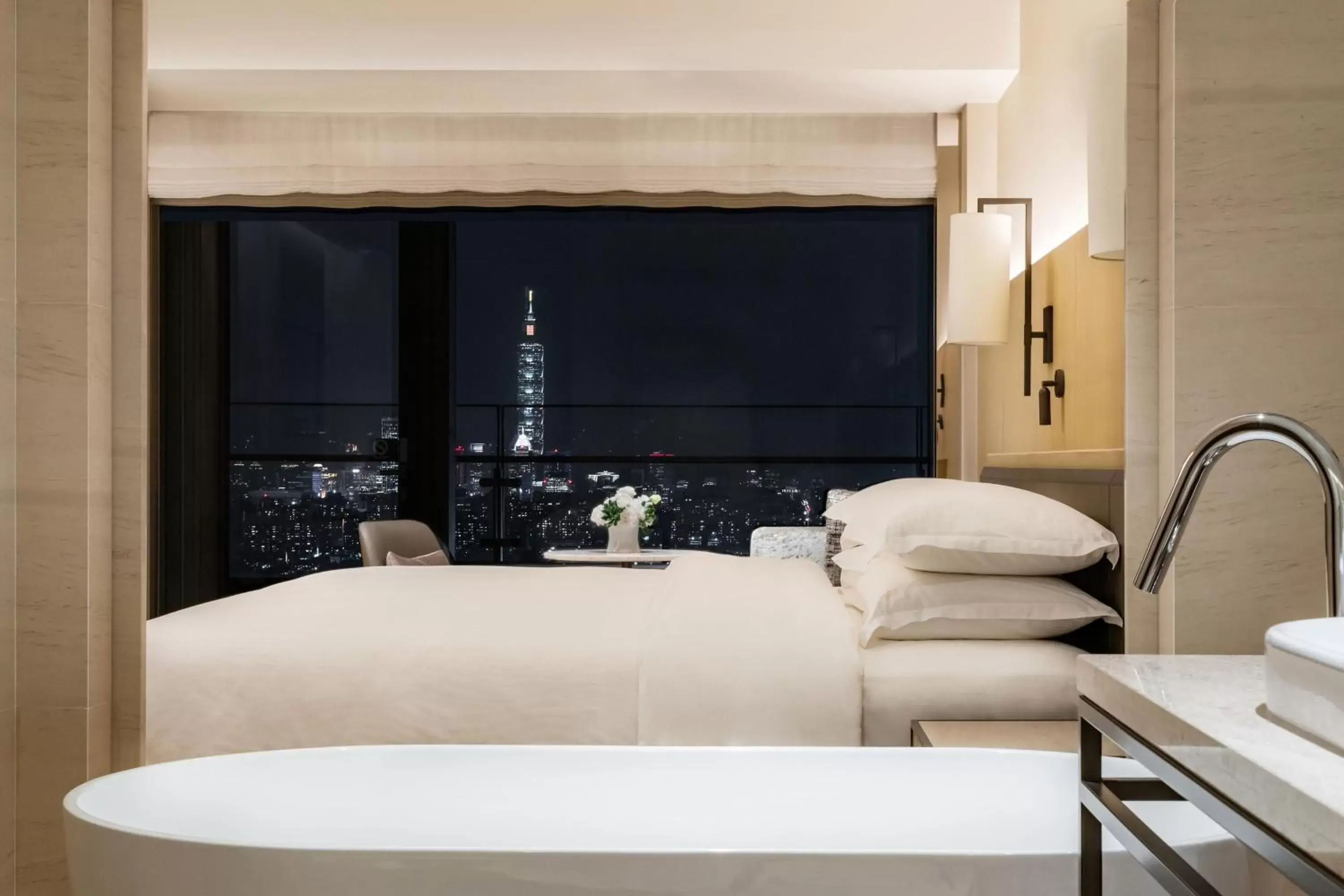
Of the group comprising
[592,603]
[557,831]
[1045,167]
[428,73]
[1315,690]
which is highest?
[428,73]

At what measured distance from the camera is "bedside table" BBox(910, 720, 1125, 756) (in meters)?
1.71

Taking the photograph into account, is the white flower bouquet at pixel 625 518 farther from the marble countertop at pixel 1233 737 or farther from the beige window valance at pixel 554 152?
the marble countertop at pixel 1233 737

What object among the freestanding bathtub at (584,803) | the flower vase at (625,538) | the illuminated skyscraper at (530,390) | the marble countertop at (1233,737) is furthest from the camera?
the illuminated skyscraper at (530,390)

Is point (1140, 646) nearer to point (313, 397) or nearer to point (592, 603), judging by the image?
point (592, 603)

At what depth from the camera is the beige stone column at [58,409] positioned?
5.11 ft

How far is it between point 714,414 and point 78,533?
570cm

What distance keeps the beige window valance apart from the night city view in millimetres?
1492

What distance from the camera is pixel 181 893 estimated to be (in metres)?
1.26

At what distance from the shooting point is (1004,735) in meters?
1.77

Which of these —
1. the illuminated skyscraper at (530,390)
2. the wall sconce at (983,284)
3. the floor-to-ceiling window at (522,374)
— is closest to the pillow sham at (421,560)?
the floor-to-ceiling window at (522,374)

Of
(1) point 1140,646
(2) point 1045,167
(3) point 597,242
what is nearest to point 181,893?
(1) point 1140,646

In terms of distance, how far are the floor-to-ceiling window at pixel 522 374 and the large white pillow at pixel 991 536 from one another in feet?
8.78

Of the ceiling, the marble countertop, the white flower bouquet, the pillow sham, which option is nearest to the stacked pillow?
the marble countertop

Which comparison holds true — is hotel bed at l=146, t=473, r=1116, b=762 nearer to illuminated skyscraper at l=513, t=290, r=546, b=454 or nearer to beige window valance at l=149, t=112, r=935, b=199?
beige window valance at l=149, t=112, r=935, b=199
